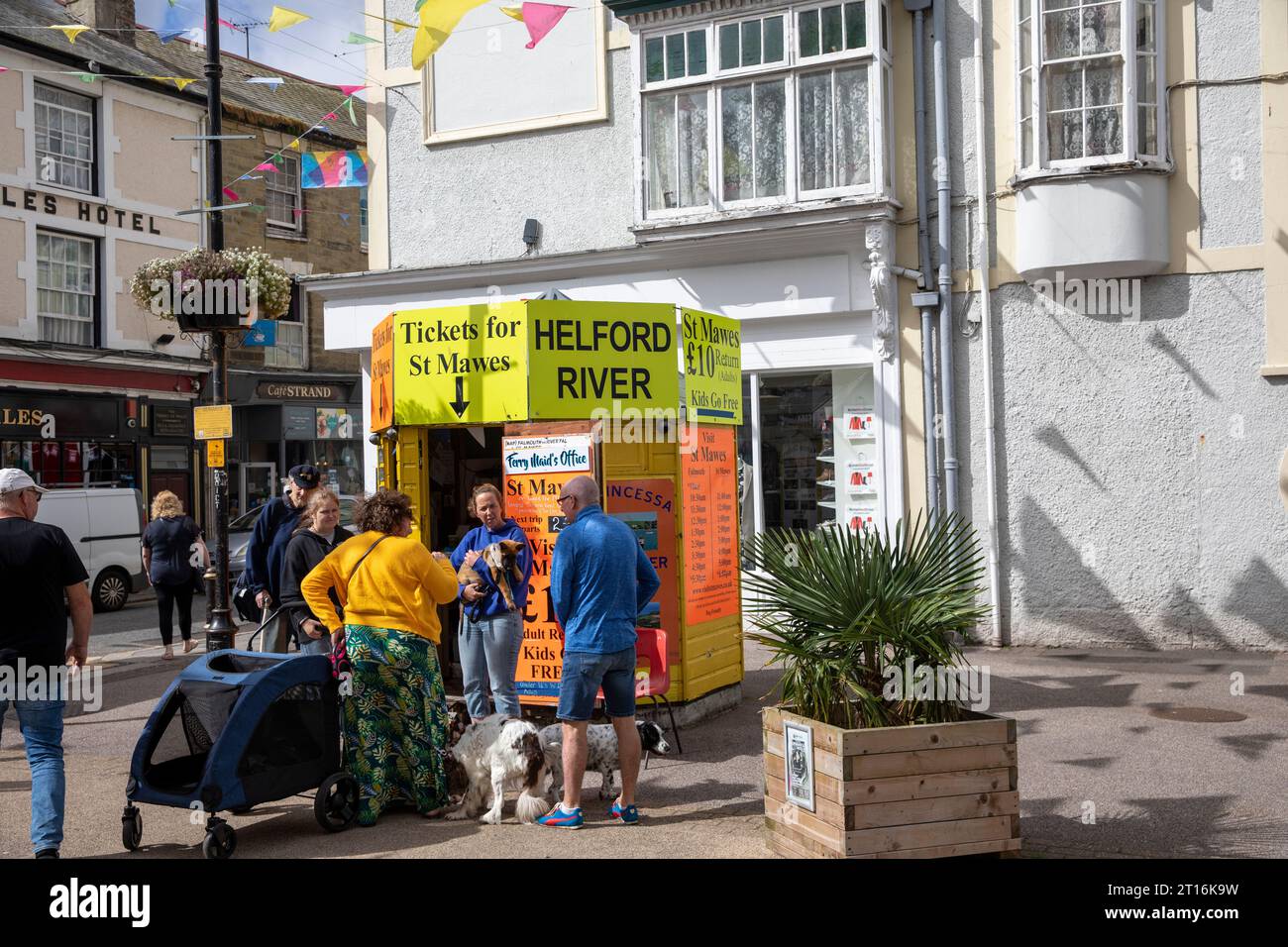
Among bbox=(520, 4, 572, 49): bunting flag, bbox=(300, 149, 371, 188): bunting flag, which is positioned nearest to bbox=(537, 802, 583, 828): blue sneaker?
bbox=(520, 4, 572, 49): bunting flag

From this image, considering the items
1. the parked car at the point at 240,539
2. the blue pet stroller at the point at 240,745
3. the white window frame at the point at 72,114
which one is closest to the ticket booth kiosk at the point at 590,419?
the blue pet stroller at the point at 240,745

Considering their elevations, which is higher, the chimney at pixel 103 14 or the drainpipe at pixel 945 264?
the chimney at pixel 103 14

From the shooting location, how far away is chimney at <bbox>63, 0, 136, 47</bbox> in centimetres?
2652

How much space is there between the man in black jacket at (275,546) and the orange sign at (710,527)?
2.73 metres

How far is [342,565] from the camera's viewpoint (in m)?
6.66

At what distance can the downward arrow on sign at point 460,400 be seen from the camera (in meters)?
8.94

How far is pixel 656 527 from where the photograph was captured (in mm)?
8812

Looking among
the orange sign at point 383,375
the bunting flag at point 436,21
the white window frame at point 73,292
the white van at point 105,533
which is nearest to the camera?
the orange sign at point 383,375

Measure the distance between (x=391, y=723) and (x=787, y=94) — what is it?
29.5ft

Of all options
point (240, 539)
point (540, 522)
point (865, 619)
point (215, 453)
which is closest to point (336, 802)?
point (540, 522)

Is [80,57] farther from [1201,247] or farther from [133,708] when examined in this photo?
Answer: [1201,247]

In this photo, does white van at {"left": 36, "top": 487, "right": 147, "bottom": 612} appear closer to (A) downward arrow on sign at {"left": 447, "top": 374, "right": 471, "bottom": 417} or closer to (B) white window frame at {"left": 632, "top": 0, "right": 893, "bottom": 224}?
(B) white window frame at {"left": 632, "top": 0, "right": 893, "bottom": 224}

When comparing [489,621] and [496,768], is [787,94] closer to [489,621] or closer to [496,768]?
[489,621]

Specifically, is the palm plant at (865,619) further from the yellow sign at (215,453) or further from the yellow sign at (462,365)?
the yellow sign at (215,453)
